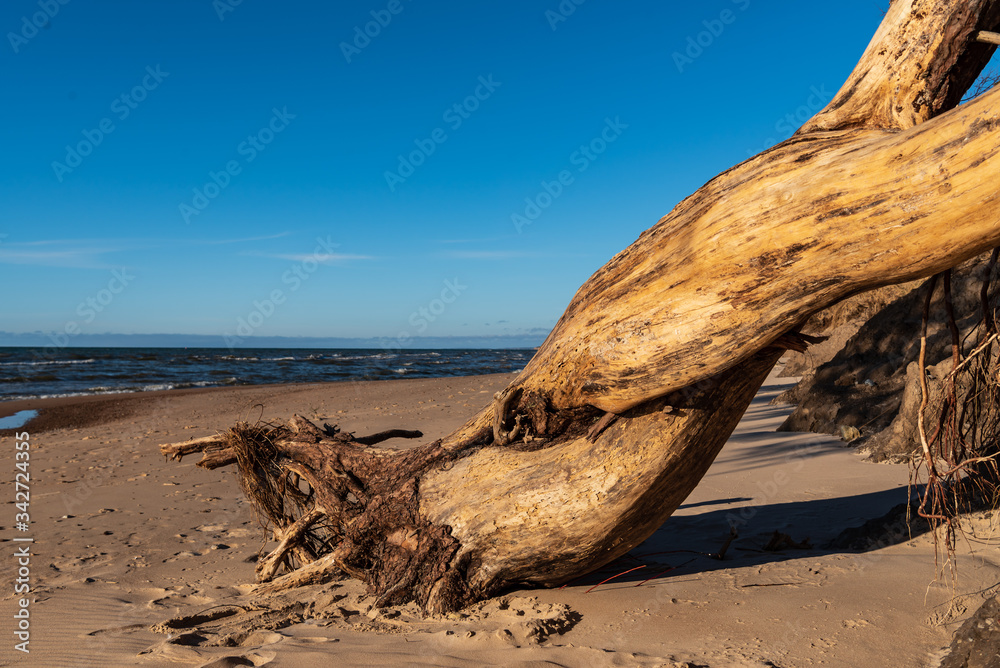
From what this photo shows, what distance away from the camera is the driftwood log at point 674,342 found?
236 centimetres

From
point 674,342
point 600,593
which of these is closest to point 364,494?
point 600,593

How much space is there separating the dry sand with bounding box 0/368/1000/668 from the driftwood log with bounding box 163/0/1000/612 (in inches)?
15.5

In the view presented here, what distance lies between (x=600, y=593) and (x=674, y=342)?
5.83 ft

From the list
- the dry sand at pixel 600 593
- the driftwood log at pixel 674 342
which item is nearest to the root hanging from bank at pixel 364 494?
the driftwood log at pixel 674 342

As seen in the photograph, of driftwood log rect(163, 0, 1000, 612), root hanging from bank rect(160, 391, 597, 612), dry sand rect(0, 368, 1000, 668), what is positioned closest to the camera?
driftwood log rect(163, 0, 1000, 612)

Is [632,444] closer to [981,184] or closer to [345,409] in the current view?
[981,184]

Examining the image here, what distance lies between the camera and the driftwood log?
2361 millimetres

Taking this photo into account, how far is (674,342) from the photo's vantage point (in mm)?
2908

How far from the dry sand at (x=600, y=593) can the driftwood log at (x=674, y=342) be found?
1.29ft

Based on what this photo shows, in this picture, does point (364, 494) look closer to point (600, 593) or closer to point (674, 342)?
point (600, 593)

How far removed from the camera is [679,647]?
2939mm

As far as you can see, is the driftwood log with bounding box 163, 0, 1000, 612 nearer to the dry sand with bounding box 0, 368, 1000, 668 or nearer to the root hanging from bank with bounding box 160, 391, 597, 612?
the root hanging from bank with bounding box 160, 391, 597, 612

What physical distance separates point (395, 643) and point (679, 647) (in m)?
1.48

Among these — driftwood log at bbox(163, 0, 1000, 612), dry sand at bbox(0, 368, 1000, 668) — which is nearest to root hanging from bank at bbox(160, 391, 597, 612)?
driftwood log at bbox(163, 0, 1000, 612)
